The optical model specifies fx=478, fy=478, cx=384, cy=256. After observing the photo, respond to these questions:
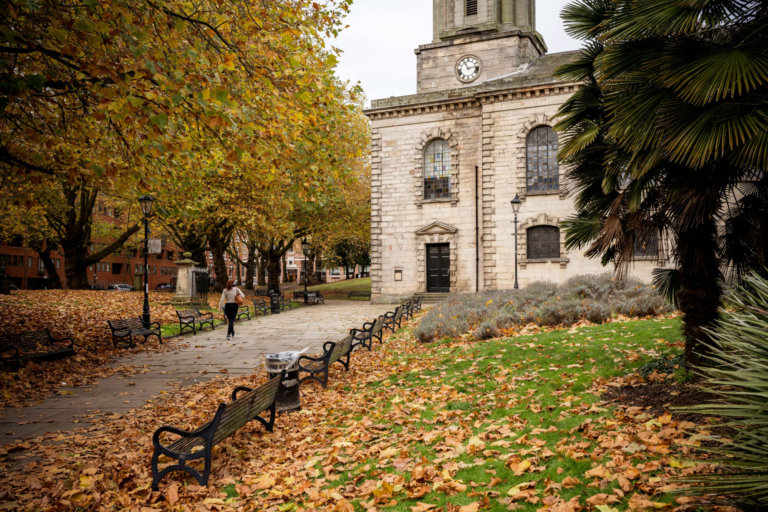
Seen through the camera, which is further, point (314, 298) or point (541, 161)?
point (314, 298)

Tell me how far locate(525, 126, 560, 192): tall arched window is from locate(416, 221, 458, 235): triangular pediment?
194 inches

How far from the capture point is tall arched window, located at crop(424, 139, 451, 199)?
29312 millimetres

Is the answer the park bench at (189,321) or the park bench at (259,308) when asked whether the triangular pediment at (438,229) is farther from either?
the park bench at (189,321)

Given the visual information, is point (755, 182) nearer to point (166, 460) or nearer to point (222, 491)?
point (222, 491)

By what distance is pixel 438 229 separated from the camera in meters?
28.7

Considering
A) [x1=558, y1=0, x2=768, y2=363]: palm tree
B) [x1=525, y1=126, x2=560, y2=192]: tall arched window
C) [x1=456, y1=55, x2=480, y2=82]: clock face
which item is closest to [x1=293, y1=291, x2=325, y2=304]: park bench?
[x1=525, y1=126, x2=560, y2=192]: tall arched window

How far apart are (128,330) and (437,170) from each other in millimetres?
20734

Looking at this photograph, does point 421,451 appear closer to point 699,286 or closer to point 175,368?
point 699,286

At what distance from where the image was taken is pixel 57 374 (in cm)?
992

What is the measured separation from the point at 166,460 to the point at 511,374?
5.36 m

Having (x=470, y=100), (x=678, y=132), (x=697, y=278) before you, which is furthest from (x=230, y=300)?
(x=470, y=100)

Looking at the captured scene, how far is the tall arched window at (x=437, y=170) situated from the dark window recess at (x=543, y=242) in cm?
570

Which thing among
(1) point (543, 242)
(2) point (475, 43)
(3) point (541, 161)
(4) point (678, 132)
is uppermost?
(2) point (475, 43)

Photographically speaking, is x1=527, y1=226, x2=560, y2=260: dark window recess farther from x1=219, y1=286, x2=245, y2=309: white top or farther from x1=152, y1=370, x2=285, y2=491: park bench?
x1=152, y1=370, x2=285, y2=491: park bench
